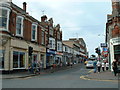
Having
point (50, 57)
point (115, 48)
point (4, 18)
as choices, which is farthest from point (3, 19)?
point (50, 57)

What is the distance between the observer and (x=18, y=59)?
2316cm

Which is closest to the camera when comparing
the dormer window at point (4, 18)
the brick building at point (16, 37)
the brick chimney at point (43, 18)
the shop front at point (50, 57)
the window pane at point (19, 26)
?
the dormer window at point (4, 18)

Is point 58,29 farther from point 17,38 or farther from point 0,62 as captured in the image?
point 0,62

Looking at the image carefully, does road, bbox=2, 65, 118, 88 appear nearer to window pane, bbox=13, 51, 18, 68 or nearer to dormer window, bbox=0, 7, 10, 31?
window pane, bbox=13, 51, 18, 68

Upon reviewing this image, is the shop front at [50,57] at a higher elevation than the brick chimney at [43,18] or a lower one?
lower

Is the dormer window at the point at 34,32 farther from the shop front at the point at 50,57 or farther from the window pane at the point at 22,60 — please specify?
the shop front at the point at 50,57

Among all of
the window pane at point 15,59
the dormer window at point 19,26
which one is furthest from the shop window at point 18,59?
the dormer window at point 19,26

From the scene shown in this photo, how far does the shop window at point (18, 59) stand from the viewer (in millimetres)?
22328

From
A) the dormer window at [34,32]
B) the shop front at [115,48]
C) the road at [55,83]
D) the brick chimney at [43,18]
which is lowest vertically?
the road at [55,83]

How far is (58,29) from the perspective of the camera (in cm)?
4347

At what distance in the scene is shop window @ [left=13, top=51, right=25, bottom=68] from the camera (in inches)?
879

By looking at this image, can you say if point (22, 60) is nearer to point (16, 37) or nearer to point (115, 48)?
point (16, 37)

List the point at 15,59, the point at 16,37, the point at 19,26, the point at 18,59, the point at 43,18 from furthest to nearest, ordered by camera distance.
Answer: the point at 43,18 < the point at 19,26 < the point at 18,59 < the point at 16,37 < the point at 15,59

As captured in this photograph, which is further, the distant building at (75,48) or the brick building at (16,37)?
the distant building at (75,48)
